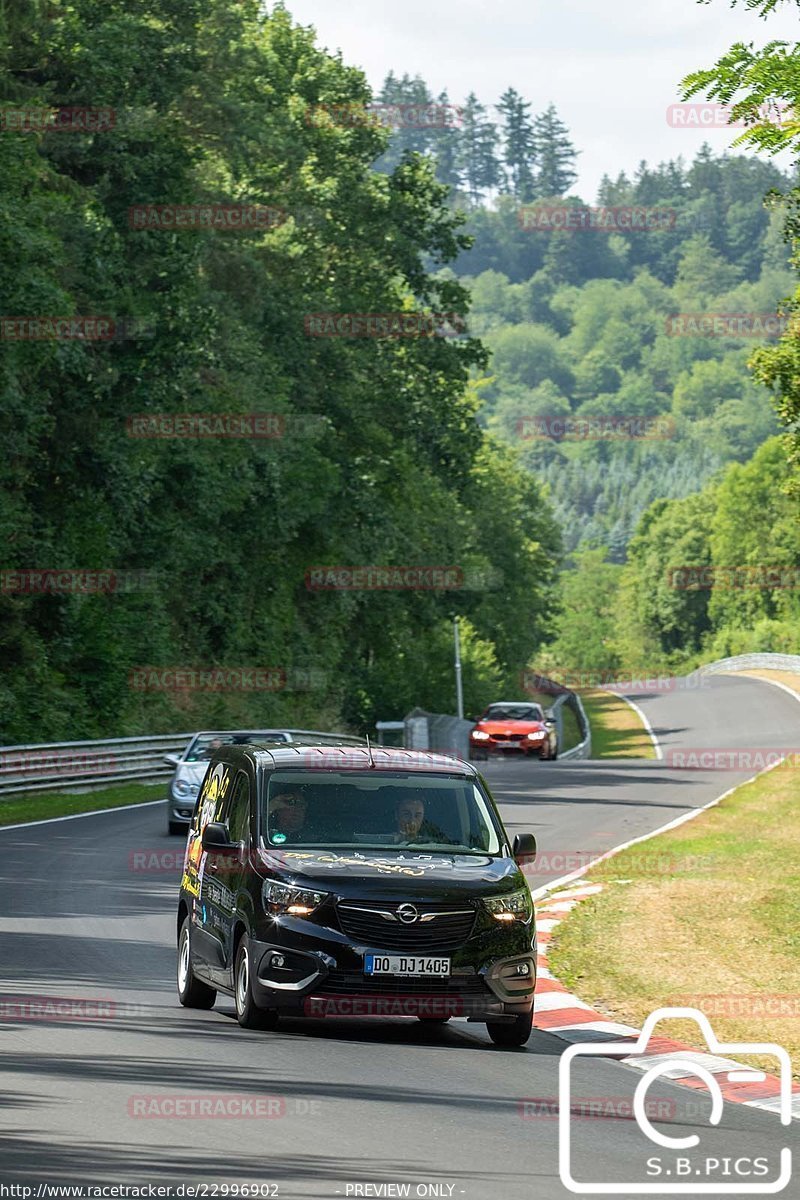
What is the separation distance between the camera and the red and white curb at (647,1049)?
10.4 metres

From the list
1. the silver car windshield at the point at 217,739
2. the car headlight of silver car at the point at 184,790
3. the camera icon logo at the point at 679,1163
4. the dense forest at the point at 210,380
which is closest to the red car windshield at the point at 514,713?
the dense forest at the point at 210,380

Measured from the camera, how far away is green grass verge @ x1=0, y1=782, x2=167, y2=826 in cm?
3334

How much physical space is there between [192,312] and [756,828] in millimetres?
22135

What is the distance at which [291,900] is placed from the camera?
11.3 m

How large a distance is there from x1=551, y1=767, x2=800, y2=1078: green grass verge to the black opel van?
171 centimetres

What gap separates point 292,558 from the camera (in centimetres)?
6169

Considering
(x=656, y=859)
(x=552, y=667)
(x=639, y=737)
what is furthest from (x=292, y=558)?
(x=552, y=667)

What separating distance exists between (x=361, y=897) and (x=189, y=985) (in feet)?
7.06

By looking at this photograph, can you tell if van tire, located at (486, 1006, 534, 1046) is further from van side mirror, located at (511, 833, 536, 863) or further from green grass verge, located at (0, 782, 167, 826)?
green grass verge, located at (0, 782, 167, 826)

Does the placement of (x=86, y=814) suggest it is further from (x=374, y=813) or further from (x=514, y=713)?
(x=374, y=813)

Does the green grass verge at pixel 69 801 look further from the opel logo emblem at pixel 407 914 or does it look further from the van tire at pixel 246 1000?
the opel logo emblem at pixel 407 914

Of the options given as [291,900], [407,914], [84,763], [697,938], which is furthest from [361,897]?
[84,763]

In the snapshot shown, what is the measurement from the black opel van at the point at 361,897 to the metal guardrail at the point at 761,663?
96.9 m

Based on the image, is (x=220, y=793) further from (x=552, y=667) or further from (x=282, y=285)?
(x=552, y=667)
